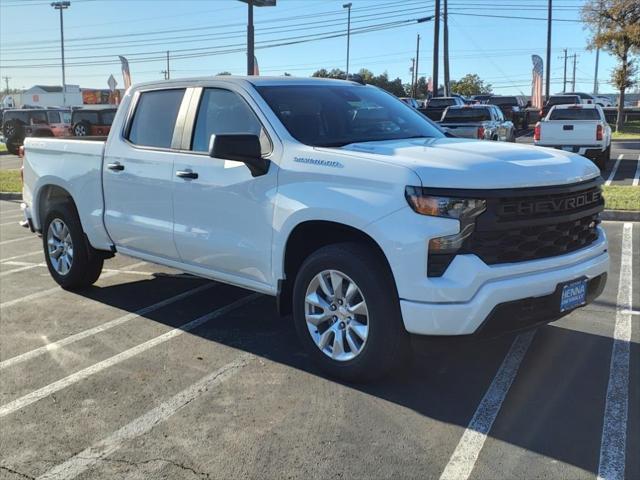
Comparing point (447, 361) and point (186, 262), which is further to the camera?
point (186, 262)

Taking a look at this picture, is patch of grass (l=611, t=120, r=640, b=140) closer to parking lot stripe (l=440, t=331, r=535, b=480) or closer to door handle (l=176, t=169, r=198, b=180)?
parking lot stripe (l=440, t=331, r=535, b=480)

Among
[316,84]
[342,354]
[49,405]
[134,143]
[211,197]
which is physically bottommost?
[49,405]

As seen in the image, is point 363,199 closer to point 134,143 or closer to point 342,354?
point 342,354

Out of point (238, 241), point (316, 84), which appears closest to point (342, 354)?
point (238, 241)

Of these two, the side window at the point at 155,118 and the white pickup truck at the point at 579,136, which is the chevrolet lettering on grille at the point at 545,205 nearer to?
the side window at the point at 155,118

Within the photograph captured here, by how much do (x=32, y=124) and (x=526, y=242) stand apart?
101 feet

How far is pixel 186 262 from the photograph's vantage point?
529 centimetres

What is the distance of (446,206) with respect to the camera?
369 cm

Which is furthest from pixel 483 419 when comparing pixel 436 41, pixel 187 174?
pixel 436 41

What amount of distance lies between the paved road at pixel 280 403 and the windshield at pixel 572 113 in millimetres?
12888

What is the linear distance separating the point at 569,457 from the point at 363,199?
1.76m

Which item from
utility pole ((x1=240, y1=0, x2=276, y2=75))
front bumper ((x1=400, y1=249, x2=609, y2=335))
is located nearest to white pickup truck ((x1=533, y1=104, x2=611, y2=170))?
utility pole ((x1=240, y1=0, x2=276, y2=75))

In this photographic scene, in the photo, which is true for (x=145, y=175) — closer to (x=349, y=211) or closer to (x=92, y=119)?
(x=349, y=211)

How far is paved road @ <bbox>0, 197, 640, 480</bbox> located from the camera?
3.32 metres
